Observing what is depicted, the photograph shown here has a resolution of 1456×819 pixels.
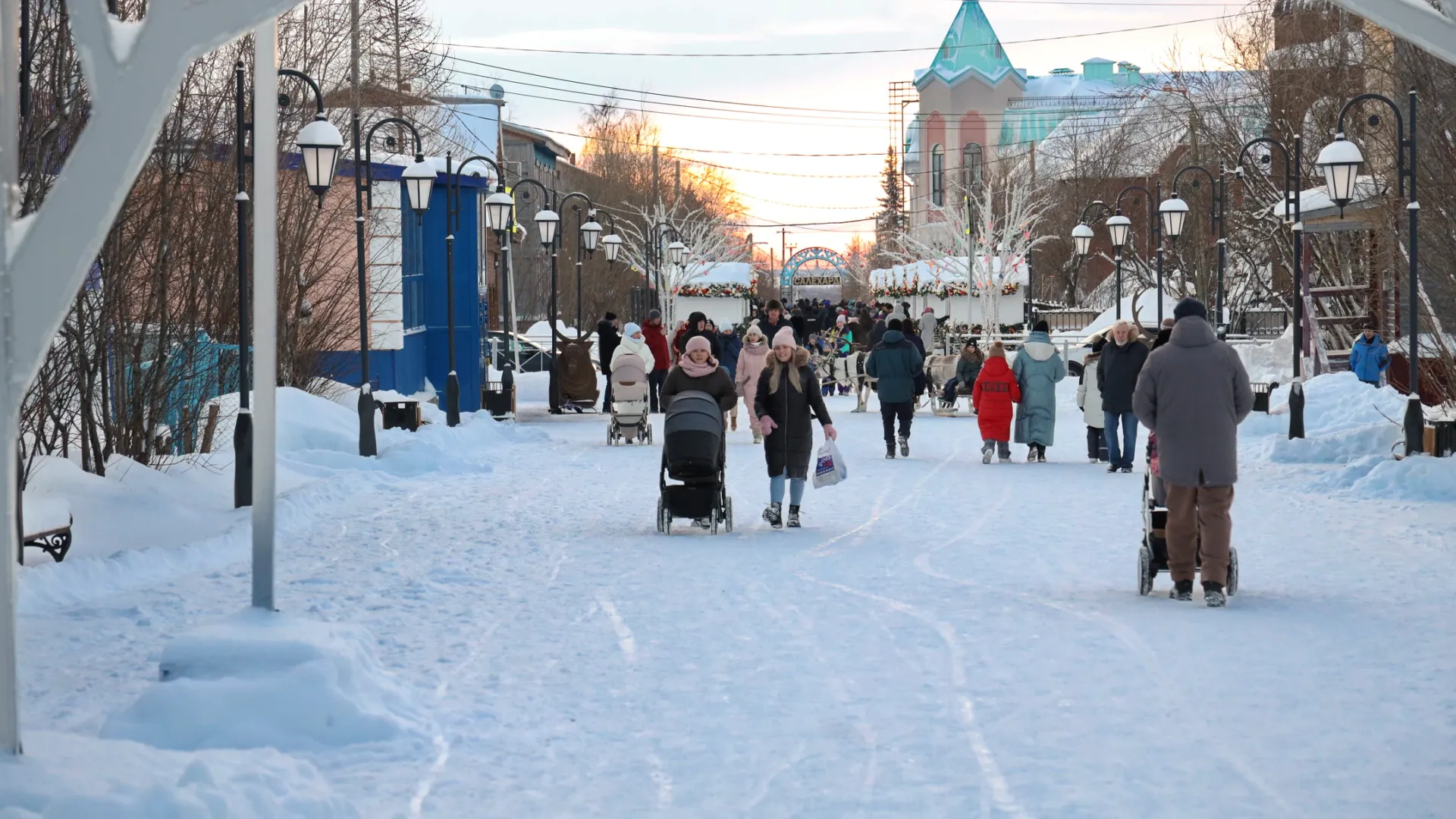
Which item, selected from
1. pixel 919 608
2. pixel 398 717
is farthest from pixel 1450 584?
pixel 398 717

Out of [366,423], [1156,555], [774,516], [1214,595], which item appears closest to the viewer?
[1214,595]

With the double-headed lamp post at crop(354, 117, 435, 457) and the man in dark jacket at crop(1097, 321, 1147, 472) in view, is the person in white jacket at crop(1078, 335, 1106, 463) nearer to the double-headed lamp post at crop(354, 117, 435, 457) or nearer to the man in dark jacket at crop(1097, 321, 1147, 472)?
the man in dark jacket at crop(1097, 321, 1147, 472)

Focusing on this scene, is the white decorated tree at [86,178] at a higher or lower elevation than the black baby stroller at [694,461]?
higher

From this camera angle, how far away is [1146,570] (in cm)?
1020

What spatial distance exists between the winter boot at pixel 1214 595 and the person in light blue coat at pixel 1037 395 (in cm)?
1043

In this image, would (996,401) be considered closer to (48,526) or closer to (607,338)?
(607,338)

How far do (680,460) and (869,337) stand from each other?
20.3 metres

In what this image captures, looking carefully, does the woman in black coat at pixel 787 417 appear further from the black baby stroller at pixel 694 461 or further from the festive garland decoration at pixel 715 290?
the festive garland decoration at pixel 715 290

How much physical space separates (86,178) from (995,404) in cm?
1527

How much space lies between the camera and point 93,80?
563 cm

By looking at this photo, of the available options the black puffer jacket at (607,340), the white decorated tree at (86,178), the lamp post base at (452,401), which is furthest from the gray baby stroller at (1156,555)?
the black puffer jacket at (607,340)

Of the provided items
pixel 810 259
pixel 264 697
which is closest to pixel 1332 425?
pixel 264 697

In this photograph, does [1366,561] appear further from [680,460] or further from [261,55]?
[261,55]

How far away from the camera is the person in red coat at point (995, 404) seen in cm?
2002
